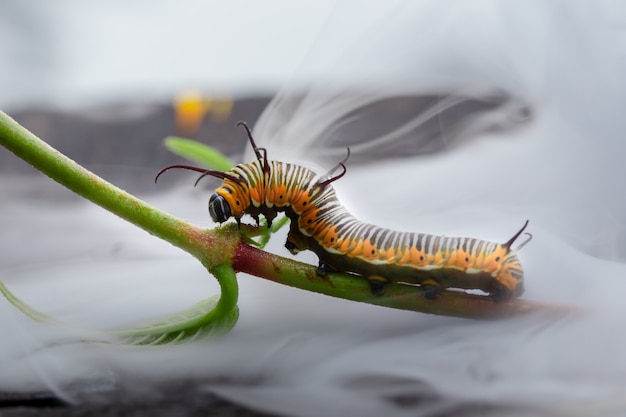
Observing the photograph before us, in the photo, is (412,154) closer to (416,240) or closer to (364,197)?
(364,197)

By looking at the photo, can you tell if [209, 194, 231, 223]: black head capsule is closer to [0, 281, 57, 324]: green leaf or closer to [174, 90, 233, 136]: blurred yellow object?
[0, 281, 57, 324]: green leaf

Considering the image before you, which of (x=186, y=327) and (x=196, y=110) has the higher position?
(x=196, y=110)

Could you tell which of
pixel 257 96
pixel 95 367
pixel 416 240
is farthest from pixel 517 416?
pixel 257 96

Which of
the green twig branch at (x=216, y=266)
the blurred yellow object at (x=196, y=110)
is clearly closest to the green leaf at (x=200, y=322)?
the green twig branch at (x=216, y=266)

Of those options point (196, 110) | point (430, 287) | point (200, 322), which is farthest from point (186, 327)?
point (196, 110)

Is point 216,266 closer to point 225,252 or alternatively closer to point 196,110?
point 225,252

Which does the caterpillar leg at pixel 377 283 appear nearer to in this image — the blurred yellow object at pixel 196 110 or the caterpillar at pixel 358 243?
the caterpillar at pixel 358 243

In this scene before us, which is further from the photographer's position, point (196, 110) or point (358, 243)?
point (196, 110)
